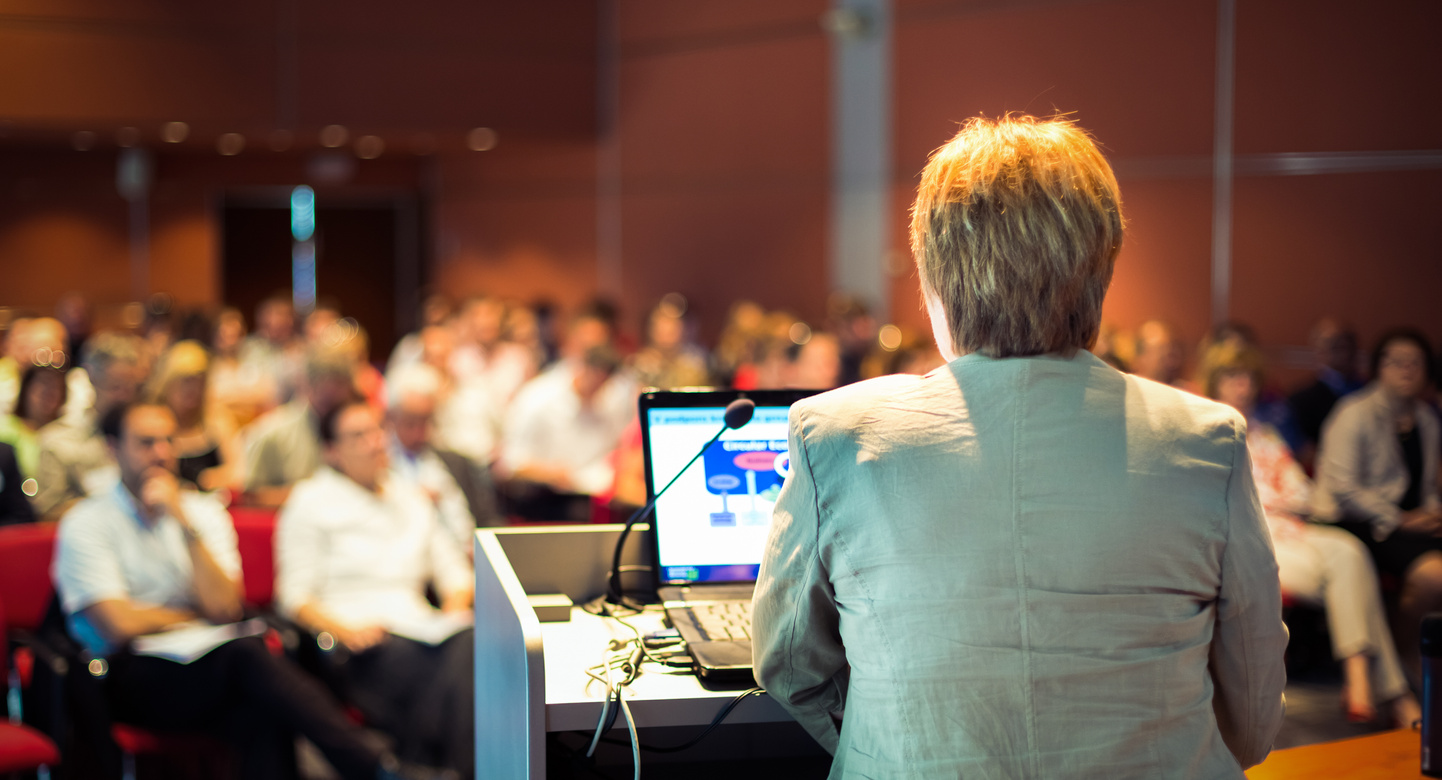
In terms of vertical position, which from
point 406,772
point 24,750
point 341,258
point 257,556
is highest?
point 341,258

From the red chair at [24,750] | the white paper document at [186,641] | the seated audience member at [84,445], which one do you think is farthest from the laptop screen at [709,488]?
the seated audience member at [84,445]

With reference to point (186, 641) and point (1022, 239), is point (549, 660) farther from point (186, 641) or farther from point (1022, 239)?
point (186, 641)

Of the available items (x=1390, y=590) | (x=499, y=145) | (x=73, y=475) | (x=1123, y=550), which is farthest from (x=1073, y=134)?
(x=499, y=145)

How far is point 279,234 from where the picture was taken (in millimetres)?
11711

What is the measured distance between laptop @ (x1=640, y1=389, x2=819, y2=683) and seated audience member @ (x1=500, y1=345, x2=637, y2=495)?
11.9 ft

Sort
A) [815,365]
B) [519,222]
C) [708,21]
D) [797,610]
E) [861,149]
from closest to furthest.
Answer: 1. [797,610]
2. [815,365]
3. [861,149]
4. [708,21]
5. [519,222]

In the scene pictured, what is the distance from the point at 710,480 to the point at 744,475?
0.20ft

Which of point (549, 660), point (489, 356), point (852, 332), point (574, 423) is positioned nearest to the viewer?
point (549, 660)

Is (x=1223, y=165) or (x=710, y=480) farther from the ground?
(x=1223, y=165)

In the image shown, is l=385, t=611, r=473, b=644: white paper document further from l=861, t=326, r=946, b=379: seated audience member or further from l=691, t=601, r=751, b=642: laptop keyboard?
l=861, t=326, r=946, b=379: seated audience member

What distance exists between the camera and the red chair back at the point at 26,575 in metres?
3.24

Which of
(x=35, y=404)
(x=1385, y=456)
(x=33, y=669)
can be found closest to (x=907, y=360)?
(x=1385, y=456)

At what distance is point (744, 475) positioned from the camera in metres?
2.10

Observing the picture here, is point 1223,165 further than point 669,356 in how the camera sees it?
No
